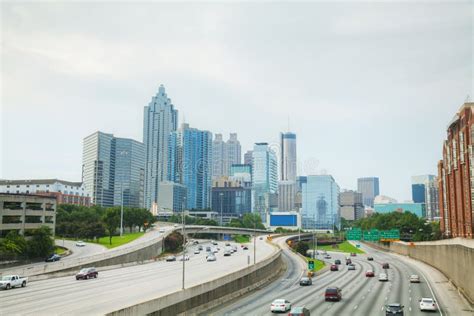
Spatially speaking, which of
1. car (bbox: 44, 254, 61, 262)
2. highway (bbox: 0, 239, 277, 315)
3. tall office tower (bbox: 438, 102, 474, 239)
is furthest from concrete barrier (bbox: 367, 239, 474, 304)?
car (bbox: 44, 254, 61, 262)

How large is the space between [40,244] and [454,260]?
232ft

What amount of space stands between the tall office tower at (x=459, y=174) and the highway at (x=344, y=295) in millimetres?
27567

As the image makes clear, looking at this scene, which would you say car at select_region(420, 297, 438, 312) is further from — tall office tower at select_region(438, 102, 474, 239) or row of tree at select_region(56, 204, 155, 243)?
row of tree at select_region(56, 204, 155, 243)

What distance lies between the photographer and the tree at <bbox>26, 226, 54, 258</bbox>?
91938 millimetres

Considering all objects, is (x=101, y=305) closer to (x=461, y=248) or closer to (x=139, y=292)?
(x=139, y=292)

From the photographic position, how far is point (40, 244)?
306 feet

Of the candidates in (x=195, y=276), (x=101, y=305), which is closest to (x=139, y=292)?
(x=101, y=305)

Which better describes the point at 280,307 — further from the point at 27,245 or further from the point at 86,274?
the point at 27,245

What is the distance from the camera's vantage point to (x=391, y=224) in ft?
642

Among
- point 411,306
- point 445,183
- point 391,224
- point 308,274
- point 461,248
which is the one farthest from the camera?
point 391,224

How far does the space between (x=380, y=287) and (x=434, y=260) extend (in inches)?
1376

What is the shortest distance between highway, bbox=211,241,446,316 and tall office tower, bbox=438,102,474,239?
2757cm

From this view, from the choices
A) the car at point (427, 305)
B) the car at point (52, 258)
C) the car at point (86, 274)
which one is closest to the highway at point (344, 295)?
the car at point (427, 305)

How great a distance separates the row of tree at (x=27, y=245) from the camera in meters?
84.9
